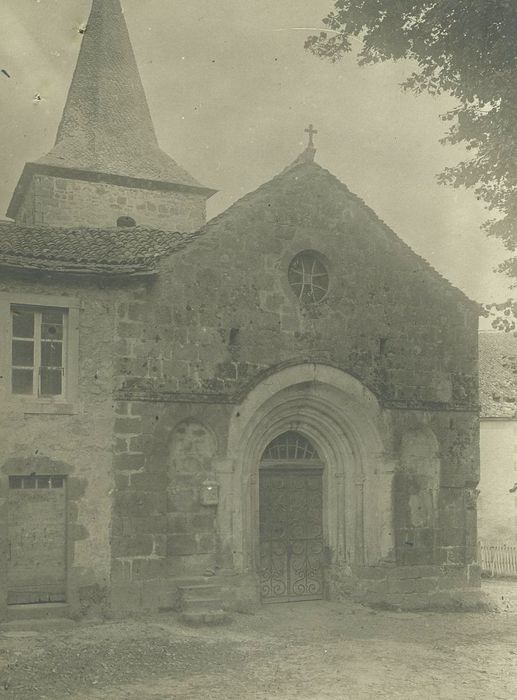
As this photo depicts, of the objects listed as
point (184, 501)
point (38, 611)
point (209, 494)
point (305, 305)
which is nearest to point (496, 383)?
point (305, 305)

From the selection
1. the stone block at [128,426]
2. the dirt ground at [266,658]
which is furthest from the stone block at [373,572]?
the stone block at [128,426]

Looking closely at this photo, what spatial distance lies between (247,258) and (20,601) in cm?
665

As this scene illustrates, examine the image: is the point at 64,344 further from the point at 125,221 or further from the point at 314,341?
the point at 125,221

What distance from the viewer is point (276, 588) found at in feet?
46.5

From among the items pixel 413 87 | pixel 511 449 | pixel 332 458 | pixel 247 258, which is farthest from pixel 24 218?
pixel 511 449

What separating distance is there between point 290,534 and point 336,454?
5.66ft

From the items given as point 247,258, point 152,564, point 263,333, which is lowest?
point 152,564

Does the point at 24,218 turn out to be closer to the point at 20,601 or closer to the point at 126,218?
the point at 126,218

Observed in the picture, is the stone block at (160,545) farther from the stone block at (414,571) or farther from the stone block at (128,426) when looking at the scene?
the stone block at (414,571)

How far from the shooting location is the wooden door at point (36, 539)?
1197 cm

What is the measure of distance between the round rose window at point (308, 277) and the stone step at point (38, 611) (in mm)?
6578

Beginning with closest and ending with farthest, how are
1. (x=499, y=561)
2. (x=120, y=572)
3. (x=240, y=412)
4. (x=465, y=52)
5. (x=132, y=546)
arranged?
(x=465, y=52) → (x=120, y=572) → (x=132, y=546) → (x=240, y=412) → (x=499, y=561)

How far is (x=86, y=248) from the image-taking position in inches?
511

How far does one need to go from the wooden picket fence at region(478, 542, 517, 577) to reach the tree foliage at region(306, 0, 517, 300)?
12014mm
